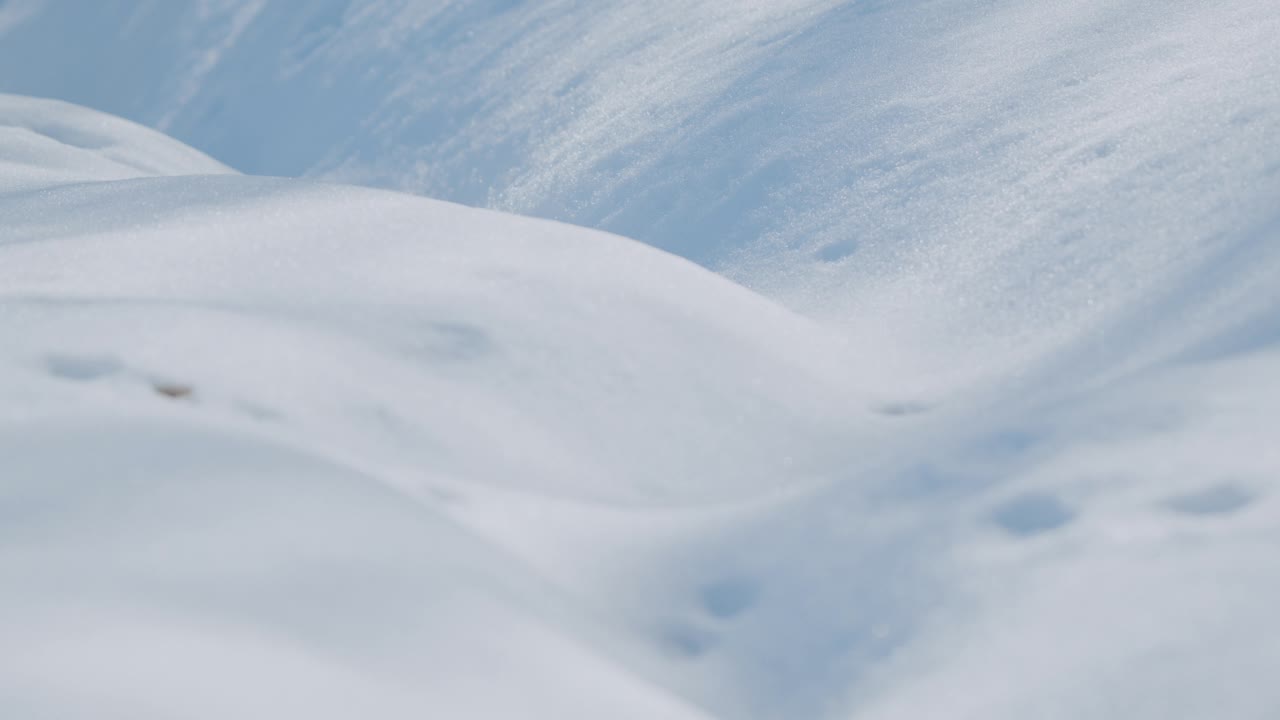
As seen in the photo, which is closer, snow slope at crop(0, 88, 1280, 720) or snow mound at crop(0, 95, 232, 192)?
snow slope at crop(0, 88, 1280, 720)

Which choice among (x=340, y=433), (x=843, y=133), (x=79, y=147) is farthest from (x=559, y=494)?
(x=79, y=147)

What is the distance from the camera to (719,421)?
1.97 m

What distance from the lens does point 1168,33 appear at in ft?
10.0

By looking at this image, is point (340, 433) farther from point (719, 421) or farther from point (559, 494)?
point (719, 421)

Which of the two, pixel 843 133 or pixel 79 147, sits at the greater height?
pixel 79 147

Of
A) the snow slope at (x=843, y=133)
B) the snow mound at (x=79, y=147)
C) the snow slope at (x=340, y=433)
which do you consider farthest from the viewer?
the snow mound at (x=79, y=147)

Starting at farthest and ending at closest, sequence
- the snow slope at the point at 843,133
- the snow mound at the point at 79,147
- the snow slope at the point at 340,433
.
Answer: the snow mound at the point at 79,147 → the snow slope at the point at 843,133 → the snow slope at the point at 340,433

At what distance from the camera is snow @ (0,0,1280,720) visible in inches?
49.3

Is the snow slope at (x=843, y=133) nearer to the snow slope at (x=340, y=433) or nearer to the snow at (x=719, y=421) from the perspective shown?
the snow at (x=719, y=421)

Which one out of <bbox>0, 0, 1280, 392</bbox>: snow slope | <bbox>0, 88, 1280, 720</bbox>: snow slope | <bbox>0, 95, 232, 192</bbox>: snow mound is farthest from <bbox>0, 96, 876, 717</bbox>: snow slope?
<bbox>0, 95, 232, 192</bbox>: snow mound

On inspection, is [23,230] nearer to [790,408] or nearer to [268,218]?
[268,218]

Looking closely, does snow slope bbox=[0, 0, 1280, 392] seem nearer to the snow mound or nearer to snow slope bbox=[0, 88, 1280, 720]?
snow slope bbox=[0, 88, 1280, 720]

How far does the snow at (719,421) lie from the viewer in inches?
49.3

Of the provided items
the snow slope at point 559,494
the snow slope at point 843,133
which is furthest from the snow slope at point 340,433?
the snow slope at point 843,133
